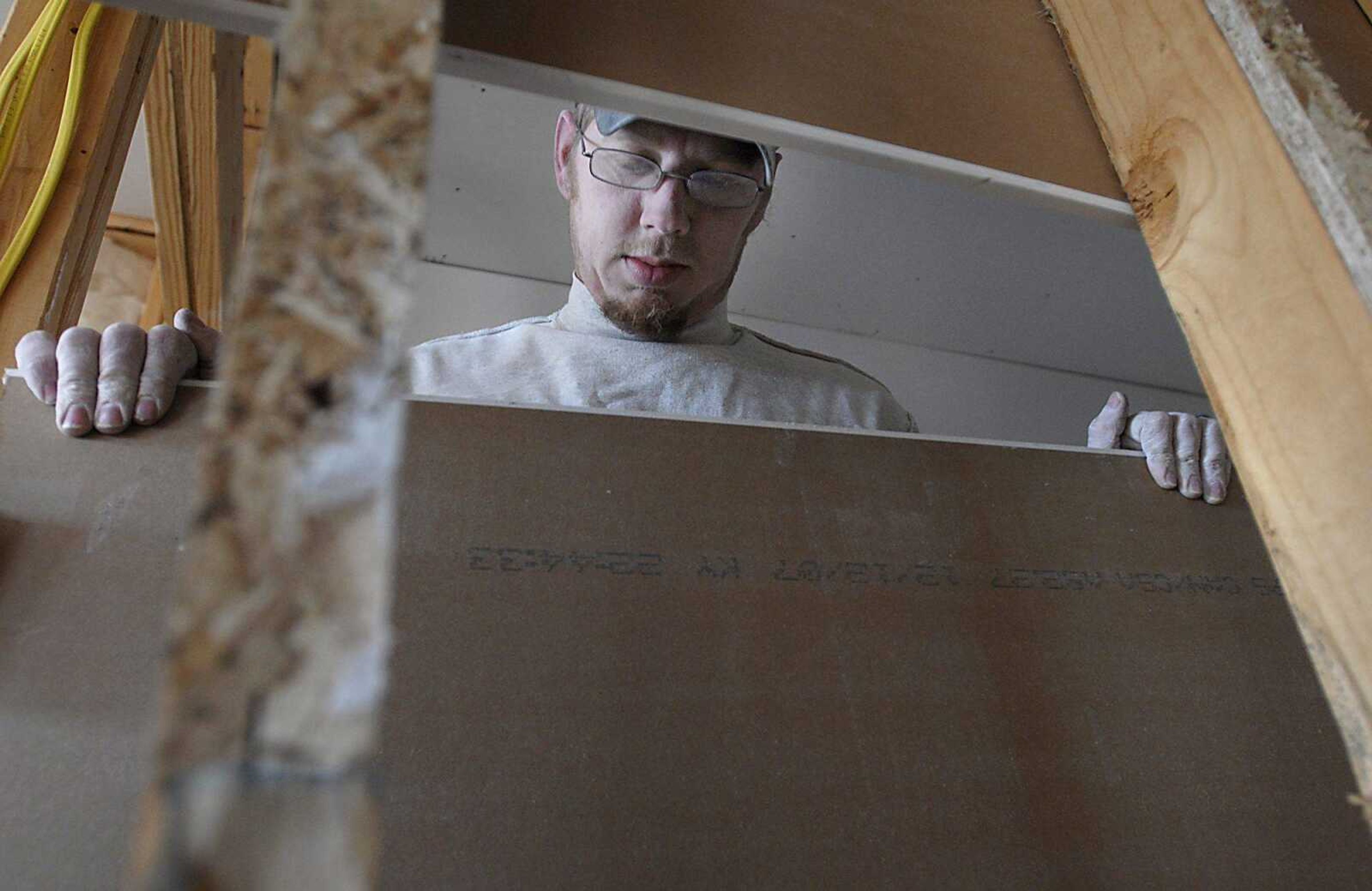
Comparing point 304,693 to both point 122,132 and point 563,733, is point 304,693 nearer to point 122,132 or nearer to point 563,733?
point 563,733

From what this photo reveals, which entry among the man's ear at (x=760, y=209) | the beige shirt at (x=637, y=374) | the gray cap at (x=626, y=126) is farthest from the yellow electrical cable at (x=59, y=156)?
the man's ear at (x=760, y=209)

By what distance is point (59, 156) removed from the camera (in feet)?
3.33

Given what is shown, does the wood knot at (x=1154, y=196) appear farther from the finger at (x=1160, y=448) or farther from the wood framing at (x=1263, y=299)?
the finger at (x=1160, y=448)

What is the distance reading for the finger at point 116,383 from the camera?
27.8 inches

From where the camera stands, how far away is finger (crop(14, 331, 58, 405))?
0.72 metres

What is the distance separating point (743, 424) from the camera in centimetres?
85

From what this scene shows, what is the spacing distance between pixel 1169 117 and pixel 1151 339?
2019mm

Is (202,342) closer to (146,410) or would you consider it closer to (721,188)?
(146,410)

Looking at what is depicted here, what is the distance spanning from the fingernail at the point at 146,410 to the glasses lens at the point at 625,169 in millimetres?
764

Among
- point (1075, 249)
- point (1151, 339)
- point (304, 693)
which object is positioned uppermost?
point (304, 693)

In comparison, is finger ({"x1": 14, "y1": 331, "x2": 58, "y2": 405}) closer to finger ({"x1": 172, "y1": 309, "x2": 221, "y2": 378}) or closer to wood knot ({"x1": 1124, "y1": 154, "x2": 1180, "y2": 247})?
finger ({"x1": 172, "y1": 309, "x2": 221, "y2": 378})

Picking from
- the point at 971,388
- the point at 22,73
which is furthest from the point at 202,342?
the point at 971,388

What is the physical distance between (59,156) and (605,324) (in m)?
0.69

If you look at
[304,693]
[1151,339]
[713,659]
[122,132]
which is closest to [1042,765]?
[713,659]
